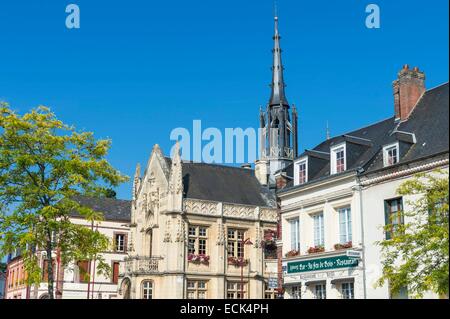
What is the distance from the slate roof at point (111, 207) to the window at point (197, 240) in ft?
55.2

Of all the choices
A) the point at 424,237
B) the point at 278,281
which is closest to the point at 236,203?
the point at 278,281

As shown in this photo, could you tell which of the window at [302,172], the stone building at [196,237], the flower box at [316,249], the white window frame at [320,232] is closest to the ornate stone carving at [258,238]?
the stone building at [196,237]

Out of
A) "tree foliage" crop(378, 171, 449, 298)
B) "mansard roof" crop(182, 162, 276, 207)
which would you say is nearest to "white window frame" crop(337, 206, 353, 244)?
"tree foliage" crop(378, 171, 449, 298)

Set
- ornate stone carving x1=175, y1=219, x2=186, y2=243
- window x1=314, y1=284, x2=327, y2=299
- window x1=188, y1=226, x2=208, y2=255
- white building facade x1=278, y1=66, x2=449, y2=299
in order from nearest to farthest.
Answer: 1. white building facade x1=278, y1=66, x2=449, y2=299
2. window x1=314, y1=284, x2=327, y2=299
3. ornate stone carving x1=175, y1=219, x2=186, y2=243
4. window x1=188, y1=226, x2=208, y2=255

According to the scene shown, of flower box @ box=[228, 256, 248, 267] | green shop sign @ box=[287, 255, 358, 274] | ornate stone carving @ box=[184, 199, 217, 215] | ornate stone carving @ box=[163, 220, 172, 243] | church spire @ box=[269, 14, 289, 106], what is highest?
church spire @ box=[269, 14, 289, 106]

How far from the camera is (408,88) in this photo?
31109mm

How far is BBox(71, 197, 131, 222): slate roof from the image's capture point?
58.6 m

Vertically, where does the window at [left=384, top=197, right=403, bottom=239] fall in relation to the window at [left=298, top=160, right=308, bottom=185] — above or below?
below

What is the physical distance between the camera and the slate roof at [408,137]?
2672 cm

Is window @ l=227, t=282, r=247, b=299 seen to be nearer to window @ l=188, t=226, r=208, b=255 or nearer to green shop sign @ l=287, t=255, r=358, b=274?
window @ l=188, t=226, r=208, b=255

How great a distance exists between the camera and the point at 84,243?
30266mm

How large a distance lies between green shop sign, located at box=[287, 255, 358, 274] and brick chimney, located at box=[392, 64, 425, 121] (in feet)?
25.3
